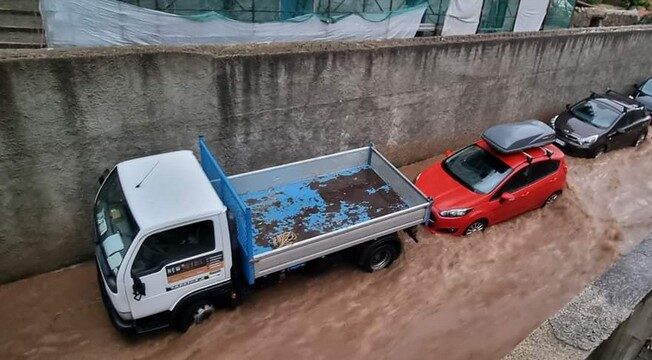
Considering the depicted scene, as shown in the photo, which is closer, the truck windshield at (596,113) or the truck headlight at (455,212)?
the truck headlight at (455,212)

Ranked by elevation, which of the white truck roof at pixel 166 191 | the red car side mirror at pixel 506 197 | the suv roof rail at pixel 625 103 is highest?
the white truck roof at pixel 166 191

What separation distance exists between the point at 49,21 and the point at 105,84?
1634 mm

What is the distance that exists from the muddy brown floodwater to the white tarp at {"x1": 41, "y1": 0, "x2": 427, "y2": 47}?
3857 mm

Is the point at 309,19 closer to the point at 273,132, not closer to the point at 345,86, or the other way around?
Result: the point at 345,86

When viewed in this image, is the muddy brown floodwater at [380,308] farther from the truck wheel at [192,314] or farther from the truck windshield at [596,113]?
the truck windshield at [596,113]

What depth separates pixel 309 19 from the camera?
9531 millimetres

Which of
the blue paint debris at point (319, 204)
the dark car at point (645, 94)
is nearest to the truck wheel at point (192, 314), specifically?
the blue paint debris at point (319, 204)

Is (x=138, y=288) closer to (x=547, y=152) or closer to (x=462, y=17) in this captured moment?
(x=547, y=152)

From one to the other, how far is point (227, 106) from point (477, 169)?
503 centimetres

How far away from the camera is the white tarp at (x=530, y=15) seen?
13.3 m

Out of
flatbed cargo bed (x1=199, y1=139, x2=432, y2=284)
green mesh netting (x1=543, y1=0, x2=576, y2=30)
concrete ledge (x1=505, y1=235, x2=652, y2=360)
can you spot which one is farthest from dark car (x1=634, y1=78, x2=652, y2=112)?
concrete ledge (x1=505, y1=235, x2=652, y2=360)

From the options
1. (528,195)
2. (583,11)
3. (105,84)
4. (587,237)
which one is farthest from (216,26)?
(583,11)

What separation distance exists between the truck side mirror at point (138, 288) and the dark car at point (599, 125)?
11182 millimetres

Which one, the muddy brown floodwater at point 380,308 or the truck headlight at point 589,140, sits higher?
the truck headlight at point 589,140
